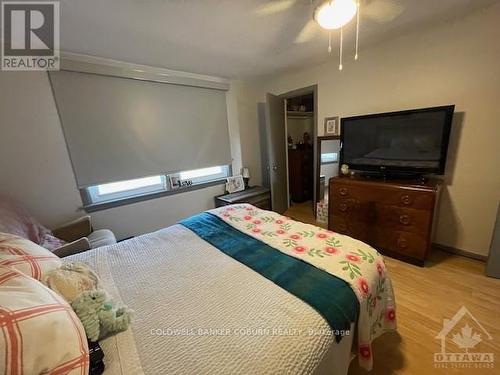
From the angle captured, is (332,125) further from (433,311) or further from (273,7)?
(433,311)

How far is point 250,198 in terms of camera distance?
10.4 ft

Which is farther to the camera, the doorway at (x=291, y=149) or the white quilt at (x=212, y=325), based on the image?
the doorway at (x=291, y=149)

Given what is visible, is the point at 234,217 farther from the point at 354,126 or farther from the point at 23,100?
the point at 23,100

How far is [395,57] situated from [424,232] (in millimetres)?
1784

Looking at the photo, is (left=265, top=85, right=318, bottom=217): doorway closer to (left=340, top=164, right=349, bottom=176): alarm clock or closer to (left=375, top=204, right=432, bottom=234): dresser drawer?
(left=340, top=164, right=349, bottom=176): alarm clock

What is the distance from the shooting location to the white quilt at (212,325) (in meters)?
0.67

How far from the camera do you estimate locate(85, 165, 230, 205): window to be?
2.37 meters

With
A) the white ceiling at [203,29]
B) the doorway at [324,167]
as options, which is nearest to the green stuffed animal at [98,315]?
the white ceiling at [203,29]

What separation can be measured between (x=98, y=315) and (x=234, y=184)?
8.53ft

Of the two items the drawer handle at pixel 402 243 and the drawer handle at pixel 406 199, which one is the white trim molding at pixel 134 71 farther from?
the drawer handle at pixel 402 243

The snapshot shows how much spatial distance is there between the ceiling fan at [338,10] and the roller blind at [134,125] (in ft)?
5.00

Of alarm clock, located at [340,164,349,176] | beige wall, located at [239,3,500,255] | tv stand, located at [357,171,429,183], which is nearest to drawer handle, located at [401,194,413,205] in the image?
tv stand, located at [357,171,429,183]

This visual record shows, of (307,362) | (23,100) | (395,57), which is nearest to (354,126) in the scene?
(395,57)

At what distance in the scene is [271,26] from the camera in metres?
1.72
